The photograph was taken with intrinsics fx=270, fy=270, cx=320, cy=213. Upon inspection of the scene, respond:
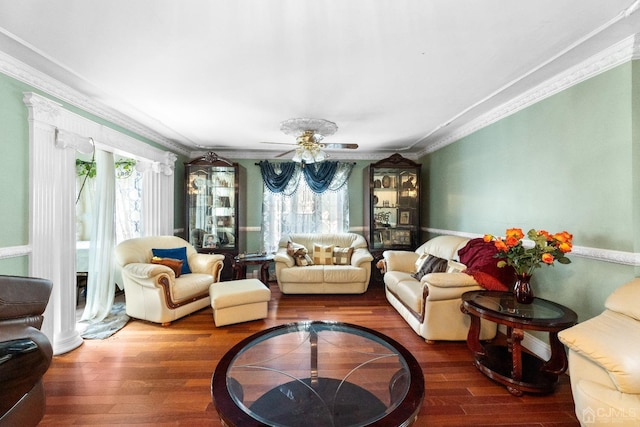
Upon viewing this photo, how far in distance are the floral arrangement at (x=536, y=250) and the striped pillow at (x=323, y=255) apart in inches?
106

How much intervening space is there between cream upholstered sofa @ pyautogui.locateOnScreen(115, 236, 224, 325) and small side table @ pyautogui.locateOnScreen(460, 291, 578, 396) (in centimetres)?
303

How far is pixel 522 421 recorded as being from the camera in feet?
5.61

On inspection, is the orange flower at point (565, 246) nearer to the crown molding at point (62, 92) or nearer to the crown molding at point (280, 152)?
the crown molding at point (280, 152)

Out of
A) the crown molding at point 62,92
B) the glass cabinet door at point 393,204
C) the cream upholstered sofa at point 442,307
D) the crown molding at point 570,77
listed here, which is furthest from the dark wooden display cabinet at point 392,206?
the crown molding at point 62,92

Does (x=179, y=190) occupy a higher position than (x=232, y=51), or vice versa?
(x=232, y=51)

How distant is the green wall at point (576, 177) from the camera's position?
1.90 metres

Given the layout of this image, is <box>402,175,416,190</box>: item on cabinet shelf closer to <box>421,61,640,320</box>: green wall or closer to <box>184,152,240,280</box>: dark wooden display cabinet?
<box>421,61,640,320</box>: green wall

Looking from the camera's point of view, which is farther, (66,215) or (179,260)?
(179,260)

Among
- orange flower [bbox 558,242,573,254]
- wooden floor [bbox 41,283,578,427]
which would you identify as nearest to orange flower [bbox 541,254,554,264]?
orange flower [bbox 558,242,573,254]

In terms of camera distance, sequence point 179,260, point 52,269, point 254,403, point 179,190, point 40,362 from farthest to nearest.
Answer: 1. point 179,190
2. point 179,260
3. point 52,269
4. point 254,403
5. point 40,362

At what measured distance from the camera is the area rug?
284 centimetres

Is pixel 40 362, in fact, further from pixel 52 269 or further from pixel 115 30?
pixel 115 30

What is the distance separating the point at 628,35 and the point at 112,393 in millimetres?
4385

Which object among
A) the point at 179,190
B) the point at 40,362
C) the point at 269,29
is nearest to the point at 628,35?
the point at 269,29
